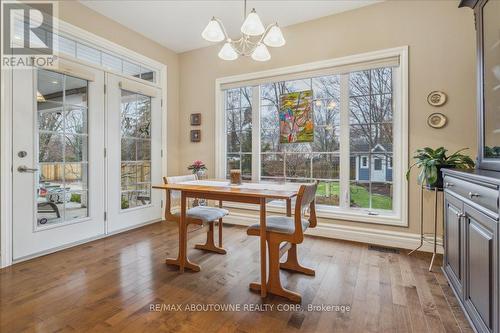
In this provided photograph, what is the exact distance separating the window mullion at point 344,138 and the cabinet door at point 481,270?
163 centimetres

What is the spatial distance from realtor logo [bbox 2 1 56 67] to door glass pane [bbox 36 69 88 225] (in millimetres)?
168

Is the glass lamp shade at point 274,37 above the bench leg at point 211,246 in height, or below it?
above

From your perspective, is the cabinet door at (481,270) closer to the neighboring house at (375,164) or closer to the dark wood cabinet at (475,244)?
the dark wood cabinet at (475,244)

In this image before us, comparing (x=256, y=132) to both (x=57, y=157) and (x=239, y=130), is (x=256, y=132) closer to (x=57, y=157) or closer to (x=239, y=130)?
(x=239, y=130)

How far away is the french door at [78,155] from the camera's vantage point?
2.48m

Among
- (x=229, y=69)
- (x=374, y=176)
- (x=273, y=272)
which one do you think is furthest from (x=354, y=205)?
(x=229, y=69)

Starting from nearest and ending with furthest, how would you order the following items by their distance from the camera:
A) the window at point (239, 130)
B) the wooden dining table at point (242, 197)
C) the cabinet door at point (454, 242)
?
the cabinet door at point (454, 242) → the wooden dining table at point (242, 197) → the window at point (239, 130)

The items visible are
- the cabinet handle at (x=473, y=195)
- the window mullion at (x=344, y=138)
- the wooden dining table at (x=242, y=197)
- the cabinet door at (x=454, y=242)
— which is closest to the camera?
the cabinet handle at (x=473, y=195)

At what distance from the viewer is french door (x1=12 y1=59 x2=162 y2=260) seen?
8.15 ft

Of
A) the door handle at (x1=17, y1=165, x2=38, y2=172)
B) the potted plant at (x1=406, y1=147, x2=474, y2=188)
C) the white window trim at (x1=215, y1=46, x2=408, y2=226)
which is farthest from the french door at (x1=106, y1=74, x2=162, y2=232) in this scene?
the potted plant at (x1=406, y1=147, x2=474, y2=188)

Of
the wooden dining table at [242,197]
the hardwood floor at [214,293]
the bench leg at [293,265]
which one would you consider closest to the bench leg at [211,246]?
the hardwood floor at [214,293]

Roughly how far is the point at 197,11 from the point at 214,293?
314 centimetres

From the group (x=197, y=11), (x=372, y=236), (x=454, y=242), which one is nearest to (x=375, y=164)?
(x=372, y=236)

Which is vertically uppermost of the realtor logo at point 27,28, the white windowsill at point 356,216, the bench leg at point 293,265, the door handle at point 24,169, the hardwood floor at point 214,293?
the realtor logo at point 27,28
